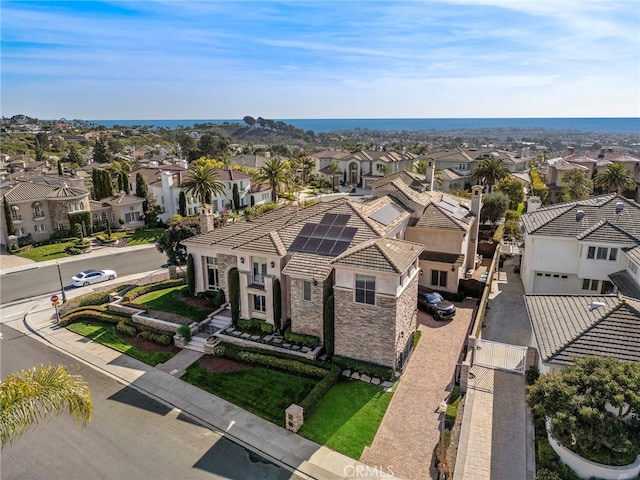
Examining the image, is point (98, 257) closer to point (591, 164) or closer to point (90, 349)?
point (90, 349)

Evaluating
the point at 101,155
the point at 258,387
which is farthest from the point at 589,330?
the point at 101,155

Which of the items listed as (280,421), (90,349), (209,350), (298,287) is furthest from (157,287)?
(280,421)

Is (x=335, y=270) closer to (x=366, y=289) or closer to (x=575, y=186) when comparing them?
(x=366, y=289)

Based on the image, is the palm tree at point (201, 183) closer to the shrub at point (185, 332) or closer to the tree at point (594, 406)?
the shrub at point (185, 332)

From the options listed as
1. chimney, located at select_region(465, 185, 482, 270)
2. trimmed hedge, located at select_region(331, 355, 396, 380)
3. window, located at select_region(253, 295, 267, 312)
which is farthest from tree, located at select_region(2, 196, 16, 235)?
chimney, located at select_region(465, 185, 482, 270)

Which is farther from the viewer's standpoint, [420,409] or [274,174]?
[274,174]

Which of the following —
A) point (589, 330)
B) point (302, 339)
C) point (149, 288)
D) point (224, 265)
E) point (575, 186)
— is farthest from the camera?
point (575, 186)
